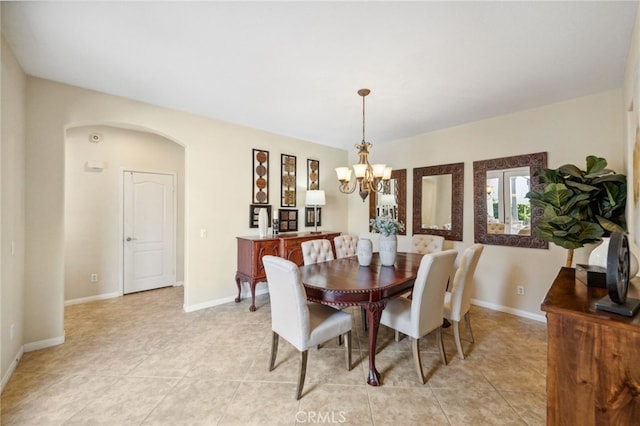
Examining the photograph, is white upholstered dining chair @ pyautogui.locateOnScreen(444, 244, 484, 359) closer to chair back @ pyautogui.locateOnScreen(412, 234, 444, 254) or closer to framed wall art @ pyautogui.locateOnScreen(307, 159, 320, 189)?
chair back @ pyautogui.locateOnScreen(412, 234, 444, 254)

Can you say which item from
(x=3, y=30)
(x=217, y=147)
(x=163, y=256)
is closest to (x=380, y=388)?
(x=217, y=147)

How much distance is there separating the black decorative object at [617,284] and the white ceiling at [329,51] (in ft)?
5.16

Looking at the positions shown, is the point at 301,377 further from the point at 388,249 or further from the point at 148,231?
the point at 148,231

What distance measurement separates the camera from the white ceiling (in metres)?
1.71

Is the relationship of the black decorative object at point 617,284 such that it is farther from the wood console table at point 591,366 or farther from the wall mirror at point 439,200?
the wall mirror at point 439,200

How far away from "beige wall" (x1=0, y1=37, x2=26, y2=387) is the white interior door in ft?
6.04

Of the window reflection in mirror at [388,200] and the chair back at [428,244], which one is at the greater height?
the window reflection in mirror at [388,200]

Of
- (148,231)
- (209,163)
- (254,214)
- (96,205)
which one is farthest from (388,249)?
(96,205)

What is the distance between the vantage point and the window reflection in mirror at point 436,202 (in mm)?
4031

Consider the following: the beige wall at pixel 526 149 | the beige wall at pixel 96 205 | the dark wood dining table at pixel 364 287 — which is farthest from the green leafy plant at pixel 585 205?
the beige wall at pixel 96 205

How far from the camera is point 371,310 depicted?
2.01m

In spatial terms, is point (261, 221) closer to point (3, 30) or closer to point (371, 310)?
point (371, 310)

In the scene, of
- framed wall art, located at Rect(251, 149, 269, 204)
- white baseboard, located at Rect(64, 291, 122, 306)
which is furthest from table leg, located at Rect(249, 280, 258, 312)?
white baseboard, located at Rect(64, 291, 122, 306)

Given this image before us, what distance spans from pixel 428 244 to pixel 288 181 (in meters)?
2.45
